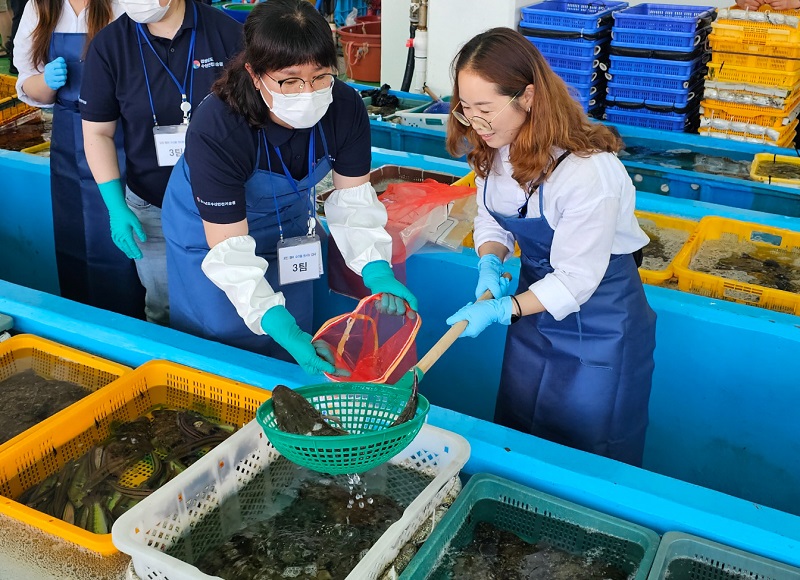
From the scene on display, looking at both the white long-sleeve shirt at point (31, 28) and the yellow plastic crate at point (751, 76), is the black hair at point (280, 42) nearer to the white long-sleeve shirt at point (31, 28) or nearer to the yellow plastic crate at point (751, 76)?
the white long-sleeve shirt at point (31, 28)

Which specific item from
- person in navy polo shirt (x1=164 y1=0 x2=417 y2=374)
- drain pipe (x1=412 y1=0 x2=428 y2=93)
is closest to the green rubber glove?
person in navy polo shirt (x1=164 y1=0 x2=417 y2=374)

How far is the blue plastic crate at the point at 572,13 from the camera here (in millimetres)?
5152

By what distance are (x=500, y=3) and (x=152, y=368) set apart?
4.30 m

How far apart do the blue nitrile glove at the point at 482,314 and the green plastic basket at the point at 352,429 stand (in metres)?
0.29

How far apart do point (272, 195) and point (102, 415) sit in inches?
30.4

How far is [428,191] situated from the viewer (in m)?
3.20

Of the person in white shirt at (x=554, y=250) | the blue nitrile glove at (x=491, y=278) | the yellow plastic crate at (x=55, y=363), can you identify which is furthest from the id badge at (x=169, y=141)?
the blue nitrile glove at (x=491, y=278)

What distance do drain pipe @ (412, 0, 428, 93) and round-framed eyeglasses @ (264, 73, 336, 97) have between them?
4148 mm

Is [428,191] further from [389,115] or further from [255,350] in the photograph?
[389,115]

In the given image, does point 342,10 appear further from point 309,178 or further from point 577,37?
point 309,178

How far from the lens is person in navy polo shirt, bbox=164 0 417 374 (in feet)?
6.32

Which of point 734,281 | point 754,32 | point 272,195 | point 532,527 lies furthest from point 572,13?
point 532,527

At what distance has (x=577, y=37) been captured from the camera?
523 cm

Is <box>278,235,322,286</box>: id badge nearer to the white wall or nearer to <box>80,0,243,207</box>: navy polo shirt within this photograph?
<box>80,0,243,207</box>: navy polo shirt
